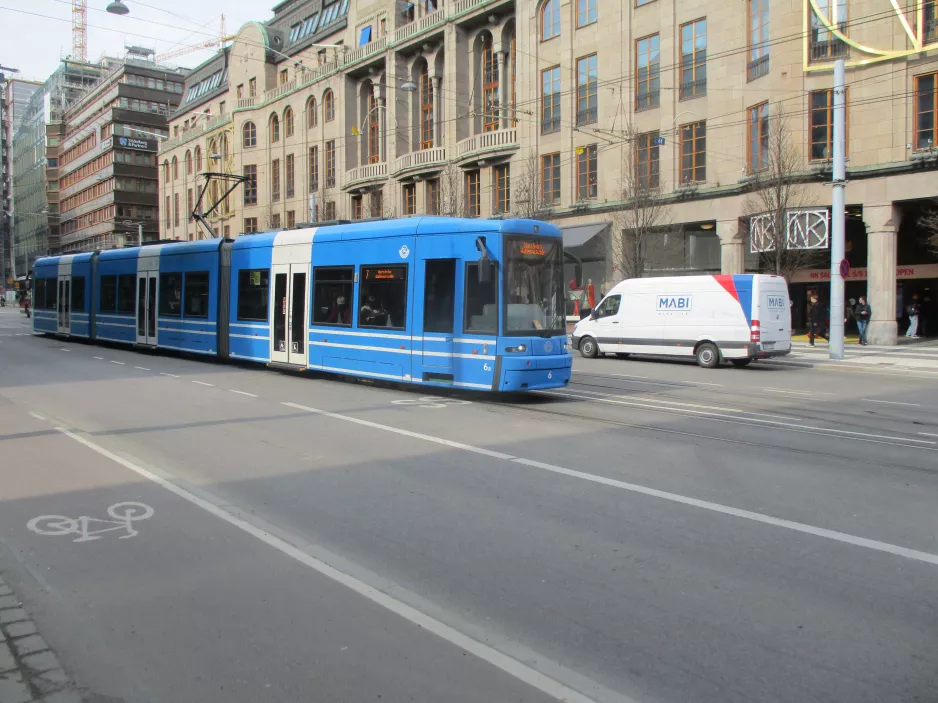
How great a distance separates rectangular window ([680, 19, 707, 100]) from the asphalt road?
2293 cm

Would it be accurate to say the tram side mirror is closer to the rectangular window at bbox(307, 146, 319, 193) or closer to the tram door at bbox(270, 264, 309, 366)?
the tram door at bbox(270, 264, 309, 366)

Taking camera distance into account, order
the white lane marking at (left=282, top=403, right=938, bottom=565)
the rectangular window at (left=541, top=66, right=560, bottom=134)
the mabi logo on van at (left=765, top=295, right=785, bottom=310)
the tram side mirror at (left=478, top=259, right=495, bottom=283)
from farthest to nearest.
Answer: the rectangular window at (left=541, top=66, right=560, bottom=134)
the mabi logo on van at (left=765, top=295, right=785, bottom=310)
the tram side mirror at (left=478, top=259, right=495, bottom=283)
the white lane marking at (left=282, top=403, right=938, bottom=565)

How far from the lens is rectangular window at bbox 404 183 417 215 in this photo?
44.7m

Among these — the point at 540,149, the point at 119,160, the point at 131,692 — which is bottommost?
the point at 131,692

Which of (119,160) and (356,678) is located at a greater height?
(119,160)

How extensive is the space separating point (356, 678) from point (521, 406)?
944 cm

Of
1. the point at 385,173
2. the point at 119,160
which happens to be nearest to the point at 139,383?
the point at 385,173

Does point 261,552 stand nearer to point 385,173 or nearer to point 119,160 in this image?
point 385,173

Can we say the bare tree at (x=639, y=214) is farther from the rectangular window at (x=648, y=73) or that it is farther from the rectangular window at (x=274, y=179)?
the rectangular window at (x=274, y=179)

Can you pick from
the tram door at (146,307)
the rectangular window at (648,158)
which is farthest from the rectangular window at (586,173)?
the tram door at (146,307)

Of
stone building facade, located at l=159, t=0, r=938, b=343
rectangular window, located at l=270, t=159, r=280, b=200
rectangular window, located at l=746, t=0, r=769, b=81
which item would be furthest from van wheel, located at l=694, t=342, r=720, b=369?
rectangular window, located at l=270, t=159, r=280, b=200

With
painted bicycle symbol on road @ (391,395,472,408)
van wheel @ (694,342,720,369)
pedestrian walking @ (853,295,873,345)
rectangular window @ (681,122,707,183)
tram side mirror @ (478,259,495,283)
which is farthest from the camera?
rectangular window @ (681,122,707,183)

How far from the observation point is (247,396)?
46.0ft

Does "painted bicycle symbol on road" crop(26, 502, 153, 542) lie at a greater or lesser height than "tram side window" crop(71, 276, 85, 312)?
lesser
